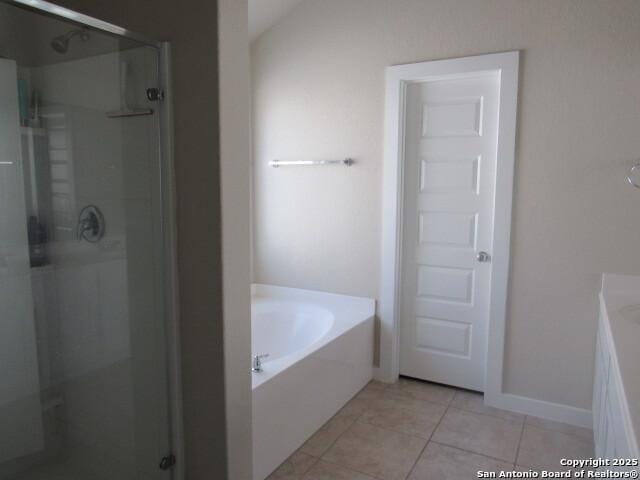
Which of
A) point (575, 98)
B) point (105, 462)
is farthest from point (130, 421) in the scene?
point (575, 98)

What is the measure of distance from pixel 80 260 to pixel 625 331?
201cm

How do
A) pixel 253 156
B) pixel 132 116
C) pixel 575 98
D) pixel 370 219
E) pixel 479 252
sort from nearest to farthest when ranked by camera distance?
pixel 132 116 < pixel 575 98 < pixel 479 252 < pixel 370 219 < pixel 253 156

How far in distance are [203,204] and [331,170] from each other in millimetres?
1734

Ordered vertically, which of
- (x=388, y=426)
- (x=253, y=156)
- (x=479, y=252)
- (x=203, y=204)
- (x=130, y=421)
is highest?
(x=253, y=156)

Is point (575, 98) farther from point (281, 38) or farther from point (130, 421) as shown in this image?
point (130, 421)

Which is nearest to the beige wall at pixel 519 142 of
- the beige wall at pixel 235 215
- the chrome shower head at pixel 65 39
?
the beige wall at pixel 235 215

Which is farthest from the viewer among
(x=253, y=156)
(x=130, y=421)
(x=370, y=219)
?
(x=253, y=156)

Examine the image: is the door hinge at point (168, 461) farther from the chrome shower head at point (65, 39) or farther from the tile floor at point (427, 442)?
the chrome shower head at point (65, 39)

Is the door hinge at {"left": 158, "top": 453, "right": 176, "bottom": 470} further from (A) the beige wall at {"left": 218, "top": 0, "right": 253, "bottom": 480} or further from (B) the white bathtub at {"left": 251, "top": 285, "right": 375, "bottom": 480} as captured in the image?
(B) the white bathtub at {"left": 251, "top": 285, "right": 375, "bottom": 480}

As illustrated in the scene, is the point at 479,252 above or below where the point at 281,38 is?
below

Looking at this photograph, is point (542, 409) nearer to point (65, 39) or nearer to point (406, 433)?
point (406, 433)

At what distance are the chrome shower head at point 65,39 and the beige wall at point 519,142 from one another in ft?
5.93

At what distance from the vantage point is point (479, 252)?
2.88 m

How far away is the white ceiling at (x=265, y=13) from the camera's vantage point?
303 cm
